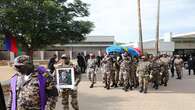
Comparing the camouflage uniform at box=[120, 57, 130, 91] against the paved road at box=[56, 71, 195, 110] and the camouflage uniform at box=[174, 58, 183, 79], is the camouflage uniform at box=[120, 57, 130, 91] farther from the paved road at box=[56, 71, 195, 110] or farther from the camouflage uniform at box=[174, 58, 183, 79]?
the camouflage uniform at box=[174, 58, 183, 79]

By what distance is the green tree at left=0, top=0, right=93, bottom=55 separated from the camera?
20859mm

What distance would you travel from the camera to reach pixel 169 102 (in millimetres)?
14359

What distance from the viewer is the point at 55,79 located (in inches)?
370

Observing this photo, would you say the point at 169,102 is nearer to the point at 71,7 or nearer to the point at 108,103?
the point at 108,103

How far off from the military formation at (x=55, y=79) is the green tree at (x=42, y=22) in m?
3.39

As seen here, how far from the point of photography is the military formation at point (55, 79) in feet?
18.5

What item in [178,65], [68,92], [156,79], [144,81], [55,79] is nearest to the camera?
[55,79]

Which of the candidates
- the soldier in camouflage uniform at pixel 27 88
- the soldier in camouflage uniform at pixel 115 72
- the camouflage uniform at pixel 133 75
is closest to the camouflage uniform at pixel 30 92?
the soldier in camouflage uniform at pixel 27 88

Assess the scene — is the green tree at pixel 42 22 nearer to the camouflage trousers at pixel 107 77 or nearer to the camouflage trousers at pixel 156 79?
the camouflage trousers at pixel 107 77

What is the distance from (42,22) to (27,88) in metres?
16.2

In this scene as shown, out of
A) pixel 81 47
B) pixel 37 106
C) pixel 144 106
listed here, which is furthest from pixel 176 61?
pixel 81 47

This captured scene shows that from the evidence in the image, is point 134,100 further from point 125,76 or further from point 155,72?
point 155,72

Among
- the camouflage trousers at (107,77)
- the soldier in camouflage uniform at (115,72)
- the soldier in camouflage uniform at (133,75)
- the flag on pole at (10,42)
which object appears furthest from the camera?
the flag on pole at (10,42)

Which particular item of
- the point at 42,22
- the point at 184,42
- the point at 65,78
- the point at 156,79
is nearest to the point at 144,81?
the point at 156,79
